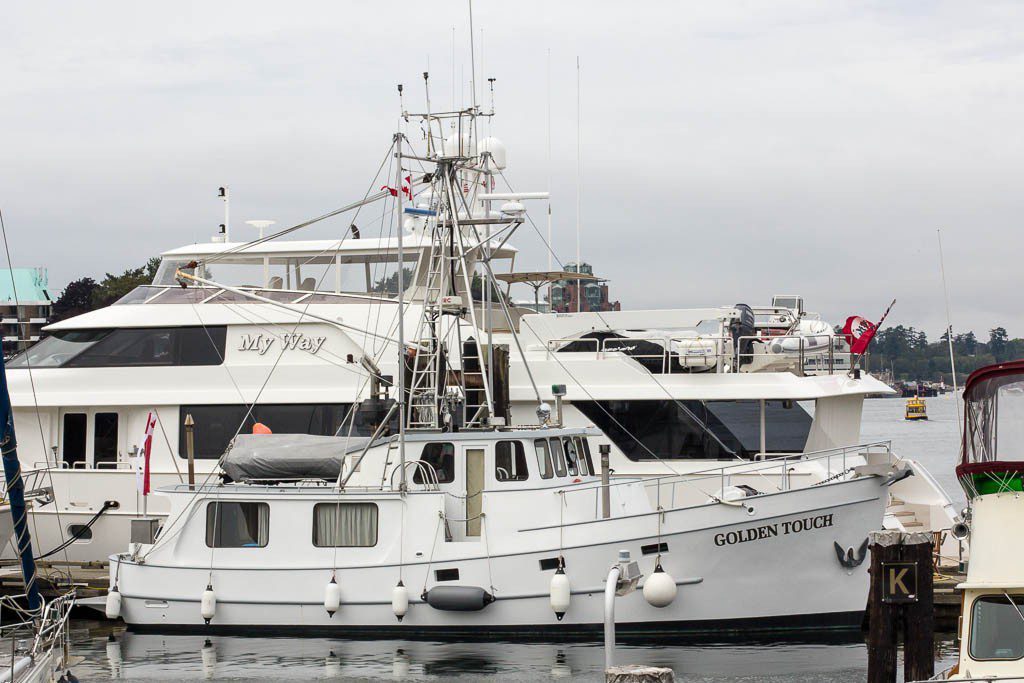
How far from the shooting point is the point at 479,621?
55.0 ft

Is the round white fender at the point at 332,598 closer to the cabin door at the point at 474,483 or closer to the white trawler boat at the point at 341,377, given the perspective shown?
the cabin door at the point at 474,483

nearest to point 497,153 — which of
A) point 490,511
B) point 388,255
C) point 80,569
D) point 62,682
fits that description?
point 388,255

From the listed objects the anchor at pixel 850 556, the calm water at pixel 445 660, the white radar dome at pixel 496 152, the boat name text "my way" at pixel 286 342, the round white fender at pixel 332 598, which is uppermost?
the white radar dome at pixel 496 152

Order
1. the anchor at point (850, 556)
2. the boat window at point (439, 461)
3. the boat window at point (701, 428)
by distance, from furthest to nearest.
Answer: the boat window at point (701, 428)
the boat window at point (439, 461)
the anchor at point (850, 556)

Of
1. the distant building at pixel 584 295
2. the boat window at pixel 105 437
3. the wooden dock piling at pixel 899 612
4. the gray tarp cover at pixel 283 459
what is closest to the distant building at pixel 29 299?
the distant building at pixel 584 295

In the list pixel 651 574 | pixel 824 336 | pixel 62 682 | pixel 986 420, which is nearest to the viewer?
pixel 986 420

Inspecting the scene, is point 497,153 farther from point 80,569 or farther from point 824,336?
point 80,569

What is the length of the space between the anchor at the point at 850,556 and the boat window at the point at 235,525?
7474mm

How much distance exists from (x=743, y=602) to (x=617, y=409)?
543 centimetres

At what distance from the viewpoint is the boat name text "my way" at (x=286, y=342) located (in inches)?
866

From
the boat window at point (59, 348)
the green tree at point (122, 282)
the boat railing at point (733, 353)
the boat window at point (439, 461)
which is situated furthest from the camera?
the green tree at point (122, 282)

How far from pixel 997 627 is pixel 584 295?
18.8m

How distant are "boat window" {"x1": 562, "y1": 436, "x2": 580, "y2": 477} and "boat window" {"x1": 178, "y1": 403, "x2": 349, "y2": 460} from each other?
516cm

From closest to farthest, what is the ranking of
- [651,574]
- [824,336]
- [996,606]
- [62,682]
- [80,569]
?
1. [996,606]
2. [62,682]
3. [651,574]
4. [80,569]
5. [824,336]
